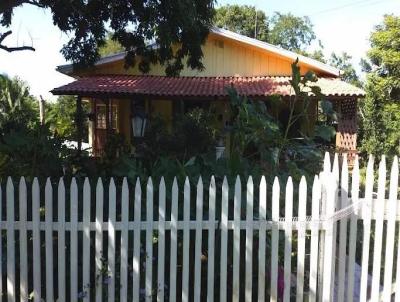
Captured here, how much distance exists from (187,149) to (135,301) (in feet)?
10.1

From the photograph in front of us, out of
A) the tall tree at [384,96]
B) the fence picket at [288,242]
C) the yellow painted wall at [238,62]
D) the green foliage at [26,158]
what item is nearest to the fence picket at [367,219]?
the fence picket at [288,242]

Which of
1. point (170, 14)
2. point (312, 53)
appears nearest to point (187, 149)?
point (170, 14)

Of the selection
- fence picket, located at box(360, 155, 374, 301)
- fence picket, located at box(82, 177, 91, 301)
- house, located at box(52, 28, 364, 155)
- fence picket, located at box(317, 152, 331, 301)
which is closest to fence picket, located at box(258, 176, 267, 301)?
fence picket, located at box(317, 152, 331, 301)

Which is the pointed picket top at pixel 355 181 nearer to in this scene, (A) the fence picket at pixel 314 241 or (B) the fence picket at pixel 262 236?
(A) the fence picket at pixel 314 241

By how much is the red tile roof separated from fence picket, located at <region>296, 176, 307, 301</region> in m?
8.98

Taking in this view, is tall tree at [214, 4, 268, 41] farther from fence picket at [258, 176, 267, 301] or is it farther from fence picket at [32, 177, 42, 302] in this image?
fence picket at [32, 177, 42, 302]

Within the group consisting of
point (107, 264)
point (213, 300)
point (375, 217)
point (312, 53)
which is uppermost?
point (312, 53)

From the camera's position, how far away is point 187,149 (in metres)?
6.67

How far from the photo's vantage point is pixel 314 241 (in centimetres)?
395

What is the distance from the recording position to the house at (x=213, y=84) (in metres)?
14.1

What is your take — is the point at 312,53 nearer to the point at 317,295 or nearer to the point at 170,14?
the point at 170,14

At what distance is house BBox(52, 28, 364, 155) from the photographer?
46.3 feet

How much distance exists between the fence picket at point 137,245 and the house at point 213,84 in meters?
10.1

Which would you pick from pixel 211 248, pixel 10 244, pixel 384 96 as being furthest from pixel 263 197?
pixel 384 96
